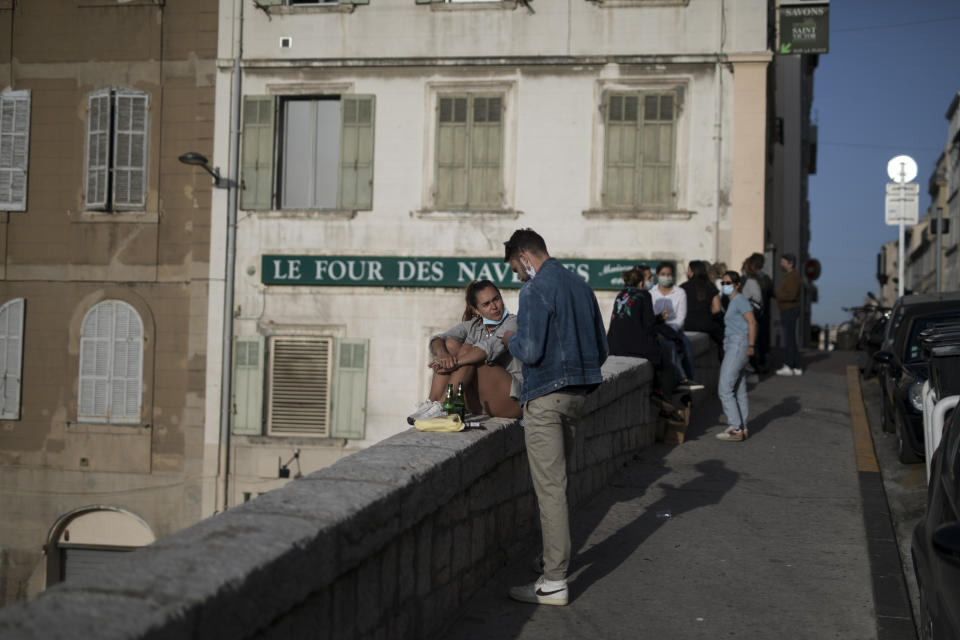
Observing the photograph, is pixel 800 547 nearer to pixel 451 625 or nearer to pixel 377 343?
pixel 451 625

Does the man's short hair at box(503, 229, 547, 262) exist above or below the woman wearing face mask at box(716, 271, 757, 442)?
above

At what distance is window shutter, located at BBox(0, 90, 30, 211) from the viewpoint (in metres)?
18.8

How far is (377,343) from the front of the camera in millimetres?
17844

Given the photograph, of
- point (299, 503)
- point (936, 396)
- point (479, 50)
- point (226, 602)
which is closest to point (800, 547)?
point (936, 396)

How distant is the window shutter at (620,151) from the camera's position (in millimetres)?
17453

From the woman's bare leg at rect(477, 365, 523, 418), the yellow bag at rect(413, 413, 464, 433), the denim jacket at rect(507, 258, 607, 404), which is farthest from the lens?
the woman's bare leg at rect(477, 365, 523, 418)

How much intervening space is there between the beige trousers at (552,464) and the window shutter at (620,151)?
1243 cm

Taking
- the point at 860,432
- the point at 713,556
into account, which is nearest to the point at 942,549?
the point at 713,556

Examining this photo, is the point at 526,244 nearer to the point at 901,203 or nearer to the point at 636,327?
the point at 636,327

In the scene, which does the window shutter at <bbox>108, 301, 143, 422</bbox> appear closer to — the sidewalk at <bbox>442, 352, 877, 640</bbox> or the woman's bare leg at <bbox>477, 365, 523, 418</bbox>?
the sidewalk at <bbox>442, 352, 877, 640</bbox>

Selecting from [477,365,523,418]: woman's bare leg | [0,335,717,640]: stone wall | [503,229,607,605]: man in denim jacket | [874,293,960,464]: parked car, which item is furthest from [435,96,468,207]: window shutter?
[503,229,607,605]: man in denim jacket

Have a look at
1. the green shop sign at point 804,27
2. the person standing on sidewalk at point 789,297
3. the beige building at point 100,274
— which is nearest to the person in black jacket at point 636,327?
the person standing on sidewalk at point 789,297

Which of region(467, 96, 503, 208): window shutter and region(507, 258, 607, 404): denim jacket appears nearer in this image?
region(507, 258, 607, 404): denim jacket

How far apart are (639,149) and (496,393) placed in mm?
11609
